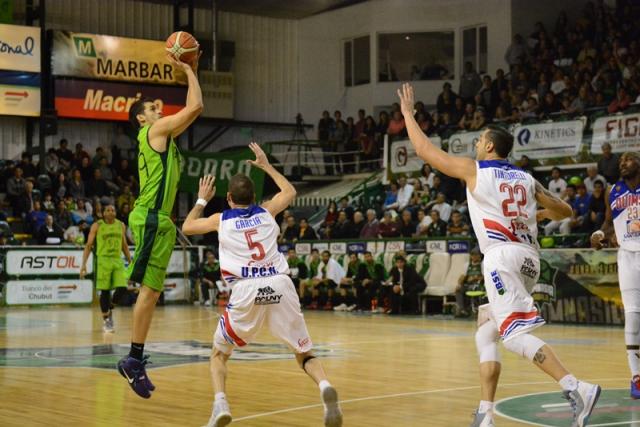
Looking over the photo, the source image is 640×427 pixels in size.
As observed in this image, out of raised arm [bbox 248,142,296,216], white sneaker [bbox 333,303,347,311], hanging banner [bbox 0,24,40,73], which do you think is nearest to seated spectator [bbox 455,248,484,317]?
white sneaker [bbox 333,303,347,311]

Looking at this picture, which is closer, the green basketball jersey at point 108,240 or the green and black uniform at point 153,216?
the green and black uniform at point 153,216

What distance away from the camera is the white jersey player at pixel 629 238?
810cm

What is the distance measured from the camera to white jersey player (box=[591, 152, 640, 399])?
319 inches

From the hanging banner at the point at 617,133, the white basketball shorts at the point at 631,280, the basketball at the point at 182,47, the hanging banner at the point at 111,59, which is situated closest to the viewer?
the basketball at the point at 182,47

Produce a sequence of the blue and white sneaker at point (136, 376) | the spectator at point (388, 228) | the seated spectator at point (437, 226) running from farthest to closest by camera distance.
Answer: the spectator at point (388, 228)
the seated spectator at point (437, 226)
the blue and white sneaker at point (136, 376)

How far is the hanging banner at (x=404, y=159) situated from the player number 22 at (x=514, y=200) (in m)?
18.3

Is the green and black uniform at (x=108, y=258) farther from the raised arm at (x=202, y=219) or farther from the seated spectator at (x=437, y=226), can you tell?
the raised arm at (x=202, y=219)

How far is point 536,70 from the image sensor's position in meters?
24.0

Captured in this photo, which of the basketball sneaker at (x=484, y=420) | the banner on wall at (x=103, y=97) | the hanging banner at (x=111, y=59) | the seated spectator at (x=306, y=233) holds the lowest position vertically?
the basketball sneaker at (x=484, y=420)

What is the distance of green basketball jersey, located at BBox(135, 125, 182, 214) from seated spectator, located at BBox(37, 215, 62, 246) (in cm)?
1658

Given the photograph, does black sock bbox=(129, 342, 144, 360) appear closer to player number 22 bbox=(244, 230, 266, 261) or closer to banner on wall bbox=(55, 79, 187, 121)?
player number 22 bbox=(244, 230, 266, 261)

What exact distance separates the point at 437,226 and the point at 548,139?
10.2 feet

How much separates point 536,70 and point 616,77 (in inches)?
118

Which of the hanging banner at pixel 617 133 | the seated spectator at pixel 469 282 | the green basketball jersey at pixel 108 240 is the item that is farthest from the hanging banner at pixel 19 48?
the hanging banner at pixel 617 133
